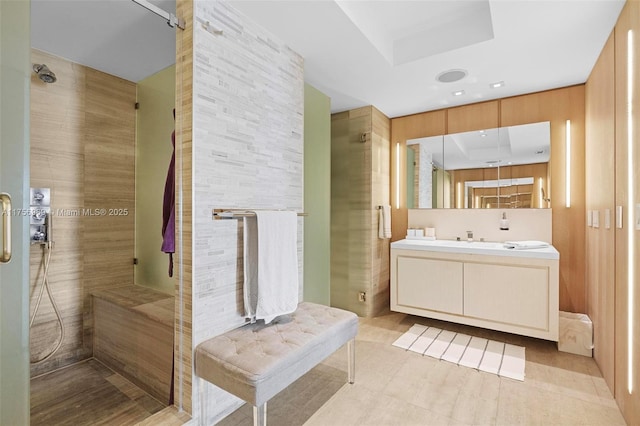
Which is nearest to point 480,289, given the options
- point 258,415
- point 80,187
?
point 258,415

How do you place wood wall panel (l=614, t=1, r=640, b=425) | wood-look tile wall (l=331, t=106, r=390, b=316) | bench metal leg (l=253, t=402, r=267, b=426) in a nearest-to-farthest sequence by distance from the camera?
bench metal leg (l=253, t=402, r=267, b=426)
wood wall panel (l=614, t=1, r=640, b=425)
wood-look tile wall (l=331, t=106, r=390, b=316)

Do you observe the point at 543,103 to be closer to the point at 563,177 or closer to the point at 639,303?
the point at 563,177

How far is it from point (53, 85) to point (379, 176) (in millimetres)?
2963

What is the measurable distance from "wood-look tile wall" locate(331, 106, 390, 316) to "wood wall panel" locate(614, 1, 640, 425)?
1.97m

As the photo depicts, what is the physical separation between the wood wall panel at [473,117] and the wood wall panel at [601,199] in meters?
0.73

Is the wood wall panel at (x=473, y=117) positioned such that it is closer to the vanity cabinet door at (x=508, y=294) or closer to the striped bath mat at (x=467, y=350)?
the vanity cabinet door at (x=508, y=294)

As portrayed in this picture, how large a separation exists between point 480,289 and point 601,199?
1.11 metres

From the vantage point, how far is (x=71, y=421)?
172cm

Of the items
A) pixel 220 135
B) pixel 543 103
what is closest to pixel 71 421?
pixel 220 135

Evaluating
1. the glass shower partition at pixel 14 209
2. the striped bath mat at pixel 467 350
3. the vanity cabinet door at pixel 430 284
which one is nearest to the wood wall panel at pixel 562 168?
the striped bath mat at pixel 467 350

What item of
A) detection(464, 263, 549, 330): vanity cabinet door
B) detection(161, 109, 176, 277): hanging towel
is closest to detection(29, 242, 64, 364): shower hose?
detection(161, 109, 176, 277): hanging towel

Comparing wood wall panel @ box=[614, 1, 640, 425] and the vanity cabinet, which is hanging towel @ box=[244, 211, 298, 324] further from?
wood wall panel @ box=[614, 1, 640, 425]

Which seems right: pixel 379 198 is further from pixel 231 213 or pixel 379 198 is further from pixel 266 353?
pixel 266 353

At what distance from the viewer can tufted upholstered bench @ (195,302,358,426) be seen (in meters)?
A: 1.36
